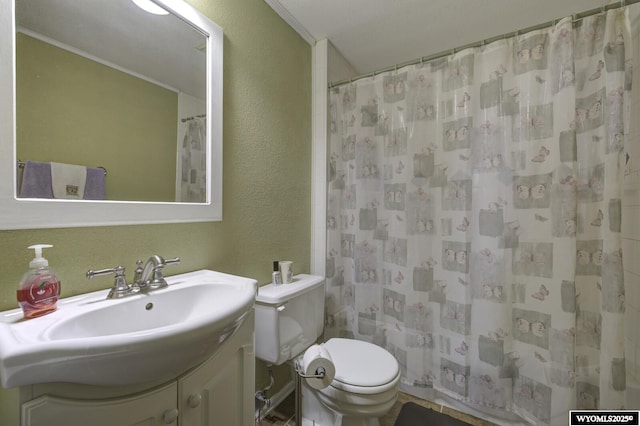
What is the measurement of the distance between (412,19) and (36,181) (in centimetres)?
186

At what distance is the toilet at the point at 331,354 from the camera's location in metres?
1.05

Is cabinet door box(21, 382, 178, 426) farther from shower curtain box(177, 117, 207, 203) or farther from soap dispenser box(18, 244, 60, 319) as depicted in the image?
shower curtain box(177, 117, 207, 203)

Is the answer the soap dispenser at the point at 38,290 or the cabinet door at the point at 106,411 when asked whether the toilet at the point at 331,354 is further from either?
the soap dispenser at the point at 38,290

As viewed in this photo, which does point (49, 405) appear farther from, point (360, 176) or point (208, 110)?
point (360, 176)

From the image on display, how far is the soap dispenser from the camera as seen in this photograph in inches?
23.9

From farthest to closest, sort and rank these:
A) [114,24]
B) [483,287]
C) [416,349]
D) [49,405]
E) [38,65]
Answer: [416,349]
[483,287]
[114,24]
[38,65]
[49,405]

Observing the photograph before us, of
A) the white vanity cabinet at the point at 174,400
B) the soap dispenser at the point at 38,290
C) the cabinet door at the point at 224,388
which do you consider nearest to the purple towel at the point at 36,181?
the soap dispenser at the point at 38,290

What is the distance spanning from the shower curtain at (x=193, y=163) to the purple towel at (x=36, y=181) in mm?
371

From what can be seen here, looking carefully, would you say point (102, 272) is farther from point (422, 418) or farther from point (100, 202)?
point (422, 418)

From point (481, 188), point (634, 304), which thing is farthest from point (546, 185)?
point (634, 304)

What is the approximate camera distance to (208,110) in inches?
43.8

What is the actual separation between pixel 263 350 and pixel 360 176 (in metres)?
1.10

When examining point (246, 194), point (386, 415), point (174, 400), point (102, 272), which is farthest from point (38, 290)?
point (386, 415)

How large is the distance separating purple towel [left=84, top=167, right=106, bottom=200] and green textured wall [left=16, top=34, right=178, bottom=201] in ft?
0.05
